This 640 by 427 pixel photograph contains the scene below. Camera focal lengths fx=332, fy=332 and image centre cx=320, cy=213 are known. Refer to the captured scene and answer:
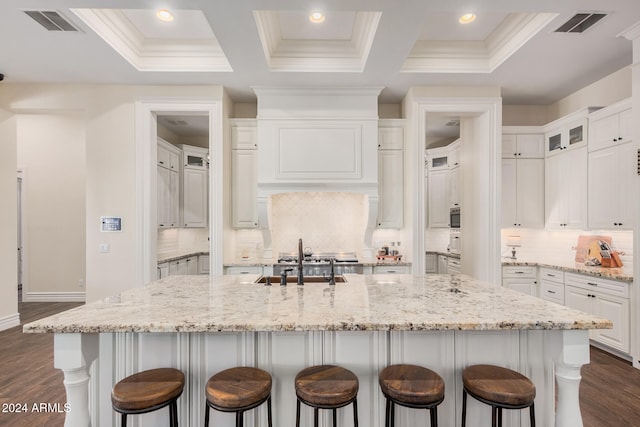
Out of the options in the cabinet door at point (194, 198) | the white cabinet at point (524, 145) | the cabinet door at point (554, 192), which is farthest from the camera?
the cabinet door at point (194, 198)

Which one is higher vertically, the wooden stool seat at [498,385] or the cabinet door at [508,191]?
the cabinet door at [508,191]

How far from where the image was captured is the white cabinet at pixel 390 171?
457 cm

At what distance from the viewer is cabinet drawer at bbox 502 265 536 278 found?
14.5 feet

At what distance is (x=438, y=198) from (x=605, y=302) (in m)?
2.88

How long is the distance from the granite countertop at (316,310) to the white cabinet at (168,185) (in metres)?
2.65

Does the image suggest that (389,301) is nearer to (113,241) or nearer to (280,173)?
(280,173)

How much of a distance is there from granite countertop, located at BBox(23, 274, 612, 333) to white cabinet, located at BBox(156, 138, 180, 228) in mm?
2651

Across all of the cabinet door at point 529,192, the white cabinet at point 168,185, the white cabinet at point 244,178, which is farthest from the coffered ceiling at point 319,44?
the white cabinet at point 168,185

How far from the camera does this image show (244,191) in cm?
459

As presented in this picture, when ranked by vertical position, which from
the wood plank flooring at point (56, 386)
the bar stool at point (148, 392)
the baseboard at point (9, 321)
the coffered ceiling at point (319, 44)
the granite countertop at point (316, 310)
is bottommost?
the wood plank flooring at point (56, 386)

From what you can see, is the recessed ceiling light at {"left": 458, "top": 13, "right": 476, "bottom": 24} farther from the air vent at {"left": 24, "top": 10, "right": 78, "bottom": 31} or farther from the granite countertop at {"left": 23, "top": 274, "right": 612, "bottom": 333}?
the air vent at {"left": 24, "top": 10, "right": 78, "bottom": 31}

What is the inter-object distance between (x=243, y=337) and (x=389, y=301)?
85 centimetres

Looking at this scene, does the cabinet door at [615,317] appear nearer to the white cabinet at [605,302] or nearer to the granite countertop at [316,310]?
the white cabinet at [605,302]

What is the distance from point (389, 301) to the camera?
1.92 meters
